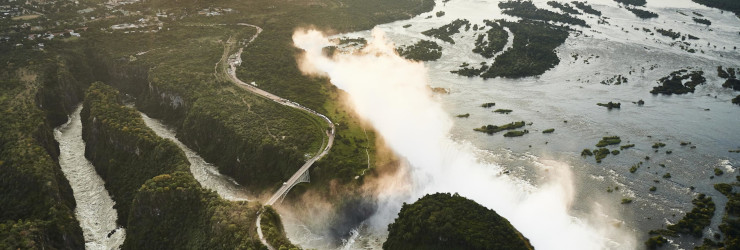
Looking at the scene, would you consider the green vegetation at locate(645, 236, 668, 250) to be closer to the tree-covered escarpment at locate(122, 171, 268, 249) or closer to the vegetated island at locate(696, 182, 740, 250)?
the vegetated island at locate(696, 182, 740, 250)

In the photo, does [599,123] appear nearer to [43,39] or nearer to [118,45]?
[118,45]

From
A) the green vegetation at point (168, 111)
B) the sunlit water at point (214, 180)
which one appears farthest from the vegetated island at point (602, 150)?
the sunlit water at point (214, 180)

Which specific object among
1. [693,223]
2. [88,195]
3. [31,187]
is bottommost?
[88,195]

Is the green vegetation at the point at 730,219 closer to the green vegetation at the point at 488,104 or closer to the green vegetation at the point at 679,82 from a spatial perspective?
the green vegetation at the point at 679,82

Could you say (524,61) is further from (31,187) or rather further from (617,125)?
(31,187)

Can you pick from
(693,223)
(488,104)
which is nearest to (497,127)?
(488,104)

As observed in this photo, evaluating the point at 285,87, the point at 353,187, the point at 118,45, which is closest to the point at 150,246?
the point at 353,187
